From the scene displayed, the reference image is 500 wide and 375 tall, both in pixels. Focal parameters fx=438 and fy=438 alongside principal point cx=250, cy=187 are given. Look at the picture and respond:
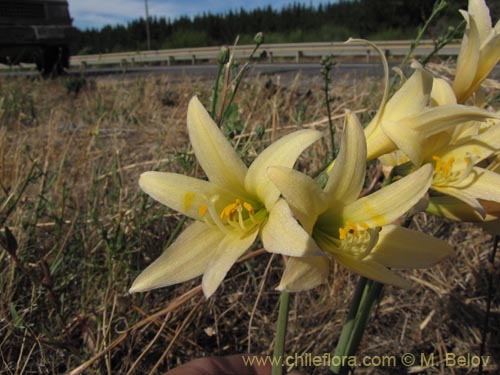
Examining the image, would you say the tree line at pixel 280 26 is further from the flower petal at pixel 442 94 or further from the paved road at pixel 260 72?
the flower petal at pixel 442 94

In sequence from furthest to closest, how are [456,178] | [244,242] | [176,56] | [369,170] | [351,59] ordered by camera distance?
[176,56]
[351,59]
[369,170]
[456,178]
[244,242]

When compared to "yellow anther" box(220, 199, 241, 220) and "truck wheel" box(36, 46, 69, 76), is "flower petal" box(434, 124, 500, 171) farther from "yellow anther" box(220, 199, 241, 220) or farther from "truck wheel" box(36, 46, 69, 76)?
"truck wheel" box(36, 46, 69, 76)

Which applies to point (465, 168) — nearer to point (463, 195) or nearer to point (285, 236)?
point (463, 195)

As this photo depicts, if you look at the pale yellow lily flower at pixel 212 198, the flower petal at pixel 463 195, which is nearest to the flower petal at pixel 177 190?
the pale yellow lily flower at pixel 212 198

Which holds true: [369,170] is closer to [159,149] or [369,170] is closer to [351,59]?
[159,149]

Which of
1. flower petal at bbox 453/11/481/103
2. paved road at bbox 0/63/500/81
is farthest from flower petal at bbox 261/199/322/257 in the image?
paved road at bbox 0/63/500/81

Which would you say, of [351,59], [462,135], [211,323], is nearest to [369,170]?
[211,323]
